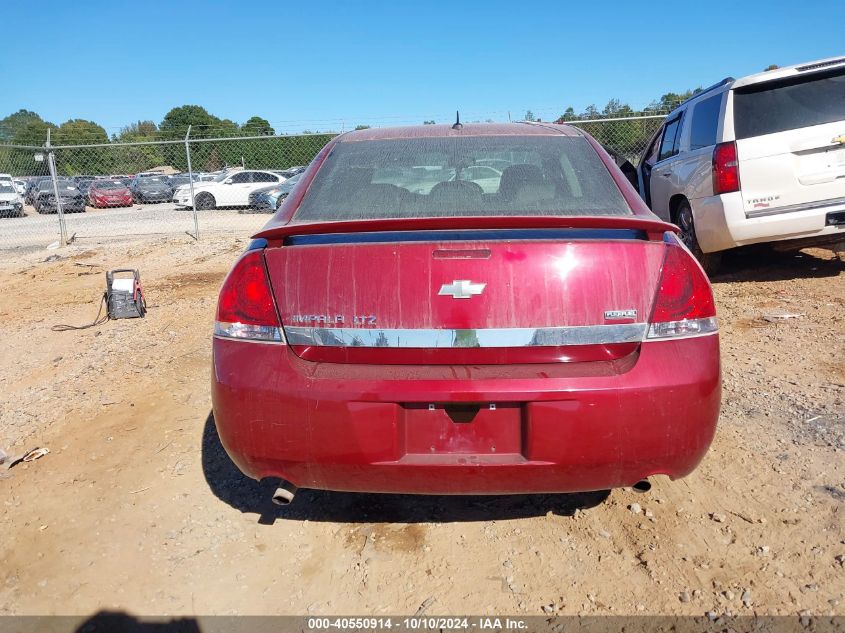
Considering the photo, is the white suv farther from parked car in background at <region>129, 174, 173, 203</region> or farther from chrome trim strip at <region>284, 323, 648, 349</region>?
parked car in background at <region>129, 174, 173, 203</region>

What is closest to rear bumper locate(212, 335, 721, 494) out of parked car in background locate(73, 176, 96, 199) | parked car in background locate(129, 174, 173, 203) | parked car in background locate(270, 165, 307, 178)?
parked car in background locate(270, 165, 307, 178)

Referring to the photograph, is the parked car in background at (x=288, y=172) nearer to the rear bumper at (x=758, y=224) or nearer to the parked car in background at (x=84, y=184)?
the parked car in background at (x=84, y=184)

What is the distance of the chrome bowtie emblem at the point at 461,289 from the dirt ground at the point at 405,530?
1084 millimetres

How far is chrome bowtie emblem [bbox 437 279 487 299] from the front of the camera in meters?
2.00

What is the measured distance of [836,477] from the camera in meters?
2.79

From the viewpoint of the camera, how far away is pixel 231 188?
21703mm

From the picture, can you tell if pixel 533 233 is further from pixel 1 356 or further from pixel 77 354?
pixel 1 356

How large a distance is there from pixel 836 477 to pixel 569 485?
1522mm

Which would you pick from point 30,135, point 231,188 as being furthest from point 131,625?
point 30,135

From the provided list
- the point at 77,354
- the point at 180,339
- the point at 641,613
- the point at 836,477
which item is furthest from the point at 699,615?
the point at 77,354

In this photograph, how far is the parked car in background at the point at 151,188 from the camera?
25484mm

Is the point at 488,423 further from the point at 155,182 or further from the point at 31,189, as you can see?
the point at 155,182

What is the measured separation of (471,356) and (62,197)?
23936 mm

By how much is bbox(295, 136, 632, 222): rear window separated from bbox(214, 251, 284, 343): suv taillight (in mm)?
344
